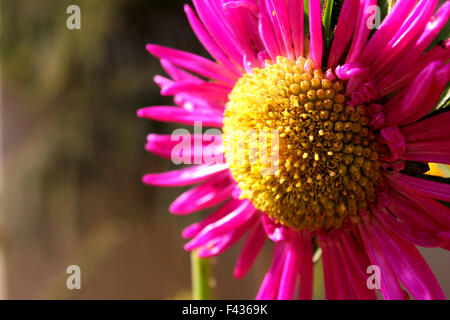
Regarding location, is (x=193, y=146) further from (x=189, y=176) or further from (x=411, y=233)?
(x=411, y=233)

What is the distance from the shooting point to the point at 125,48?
1781 millimetres

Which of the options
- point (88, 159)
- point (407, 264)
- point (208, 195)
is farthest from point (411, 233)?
point (88, 159)

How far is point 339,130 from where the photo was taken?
1.26ft

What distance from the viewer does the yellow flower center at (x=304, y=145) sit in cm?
39

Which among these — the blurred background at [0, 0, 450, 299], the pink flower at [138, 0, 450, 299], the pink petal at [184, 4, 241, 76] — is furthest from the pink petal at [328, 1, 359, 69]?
the blurred background at [0, 0, 450, 299]

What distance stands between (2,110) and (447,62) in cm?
219

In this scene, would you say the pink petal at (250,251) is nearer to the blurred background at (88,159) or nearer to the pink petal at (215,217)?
the pink petal at (215,217)

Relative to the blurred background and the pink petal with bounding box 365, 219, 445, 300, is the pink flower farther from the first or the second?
the blurred background

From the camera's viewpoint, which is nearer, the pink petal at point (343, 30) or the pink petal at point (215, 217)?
the pink petal at point (343, 30)

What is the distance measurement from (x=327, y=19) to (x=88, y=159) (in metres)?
1.71

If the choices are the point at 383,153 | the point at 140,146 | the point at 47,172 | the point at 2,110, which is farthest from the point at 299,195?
the point at 2,110

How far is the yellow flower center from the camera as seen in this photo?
0.39 m

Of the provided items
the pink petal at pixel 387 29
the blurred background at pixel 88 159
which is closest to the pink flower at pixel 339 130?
the pink petal at pixel 387 29

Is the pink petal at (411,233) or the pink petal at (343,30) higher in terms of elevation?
the pink petal at (343,30)
